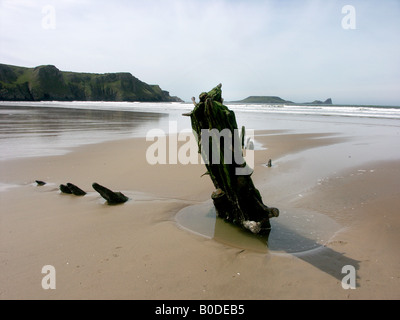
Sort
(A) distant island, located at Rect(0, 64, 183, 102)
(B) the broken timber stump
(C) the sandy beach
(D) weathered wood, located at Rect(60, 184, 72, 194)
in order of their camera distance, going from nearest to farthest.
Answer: (C) the sandy beach
(B) the broken timber stump
(D) weathered wood, located at Rect(60, 184, 72, 194)
(A) distant island, located at Rect(0, 64, 183, 102)

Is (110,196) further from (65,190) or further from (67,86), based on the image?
(67,86)

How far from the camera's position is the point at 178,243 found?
185 inches

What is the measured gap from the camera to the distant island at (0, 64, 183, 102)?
99.5 meters

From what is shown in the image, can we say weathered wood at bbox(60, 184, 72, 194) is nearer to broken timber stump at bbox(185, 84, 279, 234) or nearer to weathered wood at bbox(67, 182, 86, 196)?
weathered wood at bbox(67, 182, 86, 196)

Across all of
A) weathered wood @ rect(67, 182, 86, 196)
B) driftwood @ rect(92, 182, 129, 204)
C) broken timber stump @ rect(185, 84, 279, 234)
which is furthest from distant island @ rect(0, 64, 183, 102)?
broken timber stump @ rect(185, 84, 279, 234)

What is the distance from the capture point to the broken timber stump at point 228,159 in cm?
457

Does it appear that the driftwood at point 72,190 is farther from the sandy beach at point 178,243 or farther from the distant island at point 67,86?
the distant island at point 67,86

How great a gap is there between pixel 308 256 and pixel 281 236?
0.76 metres

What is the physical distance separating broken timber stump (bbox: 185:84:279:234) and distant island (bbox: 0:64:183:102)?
363 ft

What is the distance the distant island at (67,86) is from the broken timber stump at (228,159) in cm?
11056

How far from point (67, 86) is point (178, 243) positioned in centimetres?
13091

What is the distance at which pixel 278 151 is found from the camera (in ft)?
43.9

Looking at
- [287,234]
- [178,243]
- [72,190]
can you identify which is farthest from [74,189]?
[287,234]
